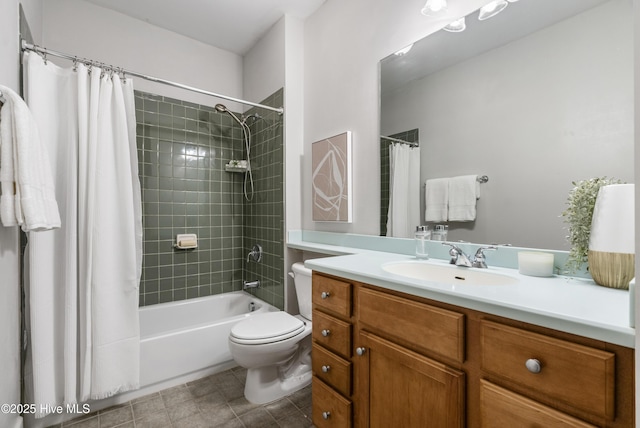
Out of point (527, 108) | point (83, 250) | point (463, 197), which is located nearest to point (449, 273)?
Answer: point (463, 197)

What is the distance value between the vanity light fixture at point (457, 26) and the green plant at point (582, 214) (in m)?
0.89

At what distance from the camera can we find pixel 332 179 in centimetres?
200

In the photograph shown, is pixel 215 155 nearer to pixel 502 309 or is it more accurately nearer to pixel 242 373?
pixel 242 373

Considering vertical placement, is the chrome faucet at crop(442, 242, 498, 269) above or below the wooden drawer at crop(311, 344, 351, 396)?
above

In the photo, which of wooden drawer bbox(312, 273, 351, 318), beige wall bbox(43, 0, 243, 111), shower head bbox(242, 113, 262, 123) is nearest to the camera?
wooden drawer bbox(312, 273, 351, 318)

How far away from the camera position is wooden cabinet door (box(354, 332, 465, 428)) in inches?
32.6

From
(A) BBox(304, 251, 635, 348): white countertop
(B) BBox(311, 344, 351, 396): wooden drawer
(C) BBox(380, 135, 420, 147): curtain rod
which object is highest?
(C) BBox(380, 135, 420, 147): curtain rod

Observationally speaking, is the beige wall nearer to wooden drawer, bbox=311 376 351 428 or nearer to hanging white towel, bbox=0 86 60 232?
hanging white towel, bbox=0 86 60 232

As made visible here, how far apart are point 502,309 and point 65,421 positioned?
7.36ft

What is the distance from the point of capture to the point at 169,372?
6.08 ft

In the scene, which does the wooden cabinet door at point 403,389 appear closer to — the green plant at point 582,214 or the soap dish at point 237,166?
the green plant at point 582,214

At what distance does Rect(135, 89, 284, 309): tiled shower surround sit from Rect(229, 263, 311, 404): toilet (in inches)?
16.4

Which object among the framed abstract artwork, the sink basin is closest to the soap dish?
the framed abstract artwork

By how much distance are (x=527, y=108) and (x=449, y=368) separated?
1.05 metres
